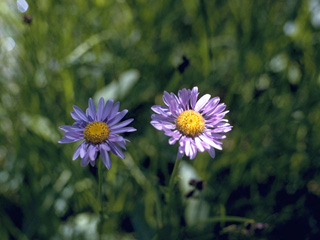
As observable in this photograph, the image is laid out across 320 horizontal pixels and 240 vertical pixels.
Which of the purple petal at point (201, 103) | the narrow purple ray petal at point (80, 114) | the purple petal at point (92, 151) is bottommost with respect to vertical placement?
the purple petal at point (92, 151)

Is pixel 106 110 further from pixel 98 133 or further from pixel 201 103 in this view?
pixel 201 103

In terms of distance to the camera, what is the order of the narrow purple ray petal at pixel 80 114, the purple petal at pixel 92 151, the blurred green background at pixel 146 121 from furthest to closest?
the blurred green background at pixel 146 121 → the narrow purple ray petal at pixel 80 114 → the purple petal at pixel 92 151

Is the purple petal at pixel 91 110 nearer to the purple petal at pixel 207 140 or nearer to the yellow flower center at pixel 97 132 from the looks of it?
the yellow flower center at pixel 97 132

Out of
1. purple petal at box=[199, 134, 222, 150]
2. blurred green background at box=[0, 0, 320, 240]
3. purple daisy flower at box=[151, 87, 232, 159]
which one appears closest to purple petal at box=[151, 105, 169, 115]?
purple daisy flower at box=[151, 87, 232, 159]

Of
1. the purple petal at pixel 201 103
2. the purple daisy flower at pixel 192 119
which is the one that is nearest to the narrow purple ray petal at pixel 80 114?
the purple daisy flower at pixel 192 119

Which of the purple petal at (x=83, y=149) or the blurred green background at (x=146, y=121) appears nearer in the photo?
the purple petal at (x=83, y=149)

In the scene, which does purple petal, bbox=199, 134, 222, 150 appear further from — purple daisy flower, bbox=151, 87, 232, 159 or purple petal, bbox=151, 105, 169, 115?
A: purple petal, bbox=151, 105, 169, 115

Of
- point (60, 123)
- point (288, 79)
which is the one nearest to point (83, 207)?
point (60, 123)
